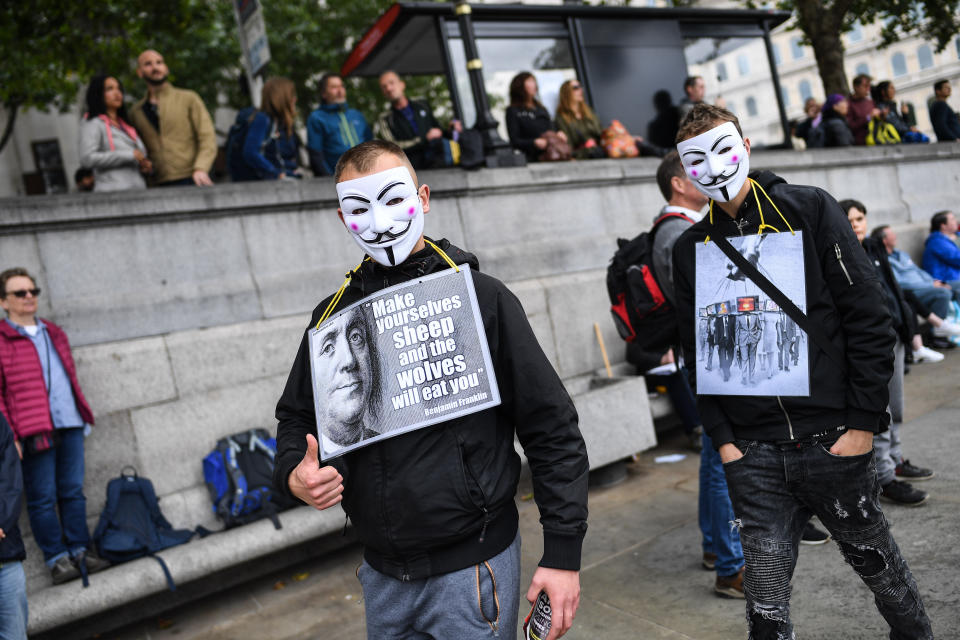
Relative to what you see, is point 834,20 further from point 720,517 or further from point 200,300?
point 720,517

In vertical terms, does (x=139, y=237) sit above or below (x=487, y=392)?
above

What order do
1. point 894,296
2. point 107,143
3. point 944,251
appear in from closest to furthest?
point 894,296, point 107,143, point 944,251

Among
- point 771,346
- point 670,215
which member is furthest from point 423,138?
point 771,346

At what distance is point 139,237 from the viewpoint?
5.52 metres

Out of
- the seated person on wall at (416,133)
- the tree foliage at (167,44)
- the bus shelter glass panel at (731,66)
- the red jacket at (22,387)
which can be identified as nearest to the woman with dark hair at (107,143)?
the red jacket at (22,387)

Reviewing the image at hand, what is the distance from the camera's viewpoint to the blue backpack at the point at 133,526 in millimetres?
4633

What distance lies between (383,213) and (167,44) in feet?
64.3

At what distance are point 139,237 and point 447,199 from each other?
2.74 metres

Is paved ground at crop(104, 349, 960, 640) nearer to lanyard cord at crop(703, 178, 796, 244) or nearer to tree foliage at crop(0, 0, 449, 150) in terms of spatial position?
lanyard cord at crop(703, 178, 796, 244)

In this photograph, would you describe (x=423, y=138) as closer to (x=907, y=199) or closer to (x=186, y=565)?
(x=186, y=565)

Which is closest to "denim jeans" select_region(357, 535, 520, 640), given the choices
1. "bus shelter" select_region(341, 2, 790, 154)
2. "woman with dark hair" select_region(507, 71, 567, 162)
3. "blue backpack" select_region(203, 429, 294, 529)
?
"blue backpack" select_region(203, 429, 294, 529)

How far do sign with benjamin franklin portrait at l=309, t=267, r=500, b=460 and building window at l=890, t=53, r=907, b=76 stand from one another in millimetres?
63706

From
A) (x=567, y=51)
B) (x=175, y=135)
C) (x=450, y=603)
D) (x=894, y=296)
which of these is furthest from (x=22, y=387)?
(x=567, y=51)

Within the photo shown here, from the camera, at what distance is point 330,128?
7.09 meters
